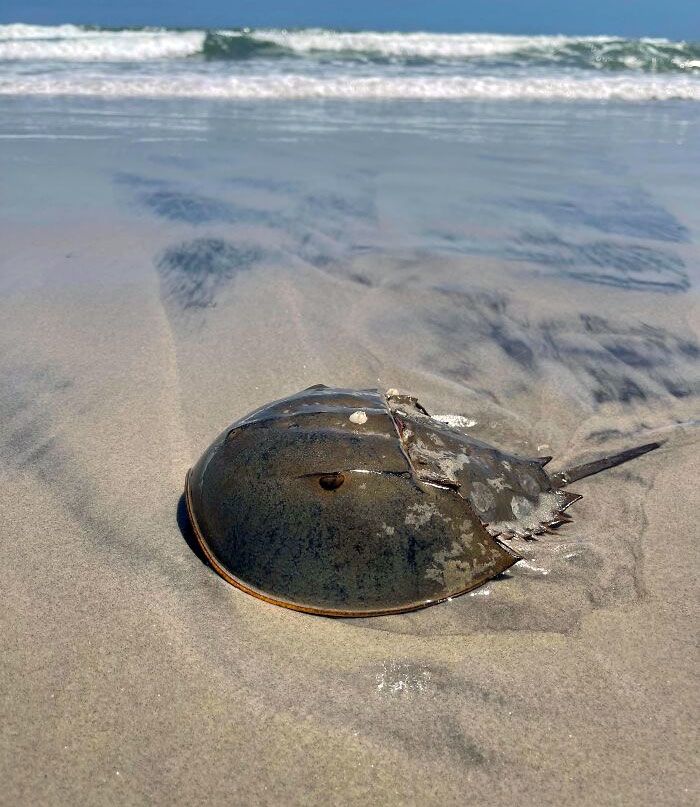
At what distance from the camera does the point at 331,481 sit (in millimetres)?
1898

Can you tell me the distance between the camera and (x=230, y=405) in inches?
122

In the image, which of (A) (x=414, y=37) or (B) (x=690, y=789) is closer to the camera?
(B) (x=690, y=789)

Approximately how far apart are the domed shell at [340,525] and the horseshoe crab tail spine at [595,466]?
570mm

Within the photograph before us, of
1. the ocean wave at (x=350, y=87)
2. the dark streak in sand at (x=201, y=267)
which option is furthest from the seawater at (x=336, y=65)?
the dark streak in sand at (x=201, y=267)

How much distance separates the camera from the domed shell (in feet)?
6.18

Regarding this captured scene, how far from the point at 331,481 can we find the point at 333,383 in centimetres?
141

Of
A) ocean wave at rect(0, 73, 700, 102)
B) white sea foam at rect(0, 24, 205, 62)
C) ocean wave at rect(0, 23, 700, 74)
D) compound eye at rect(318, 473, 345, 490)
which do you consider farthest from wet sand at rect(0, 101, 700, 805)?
ocean wave at rect(0, 23, 700, 74)

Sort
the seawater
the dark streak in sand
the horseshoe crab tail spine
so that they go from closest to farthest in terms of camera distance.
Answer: the horseshoe crab tail spine
the dark streak in sand
the seawater

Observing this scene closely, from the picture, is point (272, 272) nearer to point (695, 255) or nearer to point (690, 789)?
point (695, 255)

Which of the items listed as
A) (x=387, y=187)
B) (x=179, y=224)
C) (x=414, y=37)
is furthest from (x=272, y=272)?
(x=414, y=37)

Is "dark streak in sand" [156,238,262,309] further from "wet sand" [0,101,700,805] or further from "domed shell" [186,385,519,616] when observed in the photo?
"domed shell" [186,385,519,616]

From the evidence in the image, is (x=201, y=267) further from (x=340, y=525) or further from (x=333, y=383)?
(x=340, y=525)

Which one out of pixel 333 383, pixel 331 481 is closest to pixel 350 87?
pixel 333 383

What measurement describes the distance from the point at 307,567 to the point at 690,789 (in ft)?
3.25
